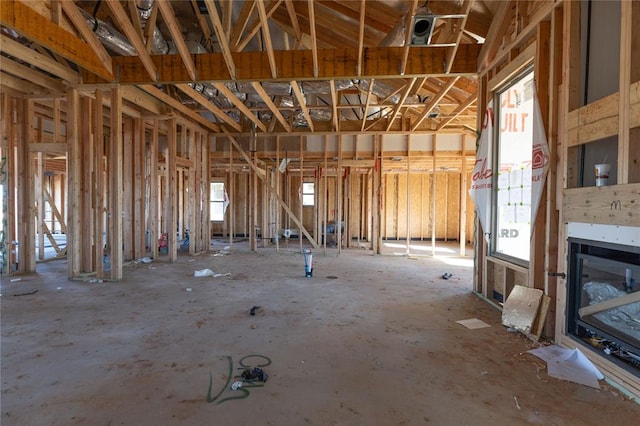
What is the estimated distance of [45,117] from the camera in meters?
7.07

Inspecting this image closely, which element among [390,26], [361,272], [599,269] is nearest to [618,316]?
[599,269]

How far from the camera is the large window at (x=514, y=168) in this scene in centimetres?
385

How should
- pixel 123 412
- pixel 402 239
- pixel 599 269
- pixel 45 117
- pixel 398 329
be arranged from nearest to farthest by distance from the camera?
pixel 123 412 < pixel 599 269 < pixel 398 329 < pixel 45 117 < pixel 402 239

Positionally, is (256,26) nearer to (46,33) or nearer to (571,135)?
(46,33)

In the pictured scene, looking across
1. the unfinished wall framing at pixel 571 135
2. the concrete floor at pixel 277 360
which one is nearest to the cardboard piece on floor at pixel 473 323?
the concrete floor at pixel 277 360

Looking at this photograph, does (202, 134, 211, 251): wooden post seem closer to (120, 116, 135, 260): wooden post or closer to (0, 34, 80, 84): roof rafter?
(120, 116, 135, 260): wooden post

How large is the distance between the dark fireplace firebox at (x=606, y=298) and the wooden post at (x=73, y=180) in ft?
21.7

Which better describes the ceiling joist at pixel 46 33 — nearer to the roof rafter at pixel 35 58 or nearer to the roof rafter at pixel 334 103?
the roof rafter at pixel 35 58

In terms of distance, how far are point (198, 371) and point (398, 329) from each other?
194cm

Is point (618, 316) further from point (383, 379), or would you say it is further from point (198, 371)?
point (198, 371)

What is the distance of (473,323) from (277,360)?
2219 mm

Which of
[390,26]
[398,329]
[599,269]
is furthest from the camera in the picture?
[390,26]

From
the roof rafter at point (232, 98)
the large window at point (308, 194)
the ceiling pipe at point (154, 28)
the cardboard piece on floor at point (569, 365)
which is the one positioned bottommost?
the cardboard piece on floor at point (569, 365)

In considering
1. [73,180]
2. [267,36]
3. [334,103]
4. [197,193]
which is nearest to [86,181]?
[73,180]
